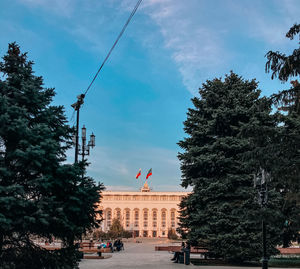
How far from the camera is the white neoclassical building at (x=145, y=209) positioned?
12250 cm

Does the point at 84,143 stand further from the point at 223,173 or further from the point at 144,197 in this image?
the point at 144,197

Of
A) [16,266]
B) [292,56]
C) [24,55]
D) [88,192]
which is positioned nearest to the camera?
[292,56]

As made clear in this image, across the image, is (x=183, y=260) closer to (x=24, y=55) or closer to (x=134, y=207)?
(x=24, y=55)

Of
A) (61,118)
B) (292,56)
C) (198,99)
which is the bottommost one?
(61,118)

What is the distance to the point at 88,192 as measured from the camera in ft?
34.6

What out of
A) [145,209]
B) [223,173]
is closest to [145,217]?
[145,209]

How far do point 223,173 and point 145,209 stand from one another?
343 feet

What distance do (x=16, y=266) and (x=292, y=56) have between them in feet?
29.8

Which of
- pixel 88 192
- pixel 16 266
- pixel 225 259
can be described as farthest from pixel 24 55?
pixel 225 259

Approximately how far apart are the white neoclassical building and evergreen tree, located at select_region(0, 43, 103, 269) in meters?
114

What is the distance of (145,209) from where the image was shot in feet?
405

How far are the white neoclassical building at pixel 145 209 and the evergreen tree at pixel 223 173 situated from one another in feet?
336

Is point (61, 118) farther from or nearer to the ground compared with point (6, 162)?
farther from the ground

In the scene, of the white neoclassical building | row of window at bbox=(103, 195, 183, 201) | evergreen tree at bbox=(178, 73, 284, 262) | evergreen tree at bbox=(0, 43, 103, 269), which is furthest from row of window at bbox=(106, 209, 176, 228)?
evergreen tree at bbox=(0, 43, 103, 269)
